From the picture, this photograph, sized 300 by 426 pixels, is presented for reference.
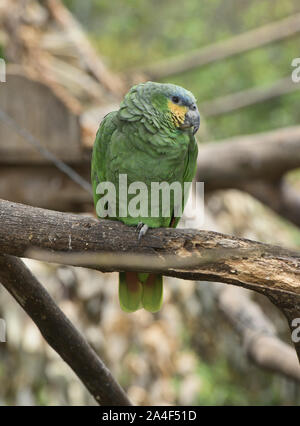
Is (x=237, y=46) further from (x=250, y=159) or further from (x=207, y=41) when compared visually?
(x=207, y=41)

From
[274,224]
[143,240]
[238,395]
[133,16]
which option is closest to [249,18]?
[133,16]

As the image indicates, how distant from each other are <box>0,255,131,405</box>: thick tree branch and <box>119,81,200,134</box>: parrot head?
531 millimetres

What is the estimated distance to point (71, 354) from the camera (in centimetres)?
142

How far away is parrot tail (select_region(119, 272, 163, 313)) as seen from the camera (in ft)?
5.14

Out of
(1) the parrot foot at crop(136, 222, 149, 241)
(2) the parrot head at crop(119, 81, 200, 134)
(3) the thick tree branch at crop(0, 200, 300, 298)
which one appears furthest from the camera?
(2) the parrot head at crop(119, 81, 200, 134)

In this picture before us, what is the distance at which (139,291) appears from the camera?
157 centimetres

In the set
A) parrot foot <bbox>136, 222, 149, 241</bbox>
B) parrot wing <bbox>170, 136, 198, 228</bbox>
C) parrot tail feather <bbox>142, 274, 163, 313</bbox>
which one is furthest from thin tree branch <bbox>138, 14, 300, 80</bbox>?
parrot foot <bbox>136, 222, 149, 241</bbox>

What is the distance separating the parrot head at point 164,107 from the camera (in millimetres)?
1544

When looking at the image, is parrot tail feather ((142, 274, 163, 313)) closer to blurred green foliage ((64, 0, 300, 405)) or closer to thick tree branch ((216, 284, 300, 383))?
thick tree branch ((216, 284, 300, 383))

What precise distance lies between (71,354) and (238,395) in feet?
6.44

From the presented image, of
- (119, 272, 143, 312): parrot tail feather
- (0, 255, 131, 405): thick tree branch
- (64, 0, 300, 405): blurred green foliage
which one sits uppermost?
(64, 0, 300, 405): blurred green foliage

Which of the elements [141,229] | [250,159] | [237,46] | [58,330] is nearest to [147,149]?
[141,229]

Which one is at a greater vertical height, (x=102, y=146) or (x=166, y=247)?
(x=102, y=146)

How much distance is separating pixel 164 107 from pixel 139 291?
1.68 ft
